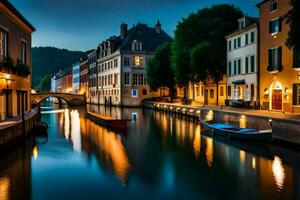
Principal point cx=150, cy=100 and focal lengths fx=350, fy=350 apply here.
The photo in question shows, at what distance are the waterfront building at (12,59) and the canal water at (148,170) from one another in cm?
333

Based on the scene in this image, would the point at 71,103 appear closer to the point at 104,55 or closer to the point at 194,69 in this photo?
the point at 104,55

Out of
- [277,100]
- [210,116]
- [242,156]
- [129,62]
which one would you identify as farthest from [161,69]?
[242,156]

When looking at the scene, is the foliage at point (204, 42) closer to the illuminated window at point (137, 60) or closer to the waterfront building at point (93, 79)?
the illuminated window at point (137, 60)

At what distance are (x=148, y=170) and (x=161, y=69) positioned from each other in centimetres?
4422

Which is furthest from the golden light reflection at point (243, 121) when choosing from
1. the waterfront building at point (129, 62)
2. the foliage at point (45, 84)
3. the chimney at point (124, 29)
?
the foliage at point (45, 84)

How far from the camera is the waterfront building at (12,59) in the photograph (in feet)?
76.0

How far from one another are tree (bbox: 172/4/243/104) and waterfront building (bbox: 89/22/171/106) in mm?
20944

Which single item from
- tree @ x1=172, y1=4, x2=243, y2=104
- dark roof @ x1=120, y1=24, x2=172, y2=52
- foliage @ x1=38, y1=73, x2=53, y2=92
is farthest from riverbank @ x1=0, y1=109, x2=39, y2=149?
foliage @ x1=38, y1=73, x2=53, y2=92

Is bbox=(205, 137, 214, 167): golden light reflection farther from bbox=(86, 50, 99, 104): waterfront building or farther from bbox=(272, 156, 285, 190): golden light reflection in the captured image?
bbox=(86, 50, 99, 104): waterfront building

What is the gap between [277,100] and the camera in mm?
32000

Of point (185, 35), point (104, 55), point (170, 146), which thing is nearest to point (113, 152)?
point (170, 146)

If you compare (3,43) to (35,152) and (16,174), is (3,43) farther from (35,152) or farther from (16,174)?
(16,174)

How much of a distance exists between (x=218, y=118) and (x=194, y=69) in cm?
1370

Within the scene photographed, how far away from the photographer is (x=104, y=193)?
1370 cm
